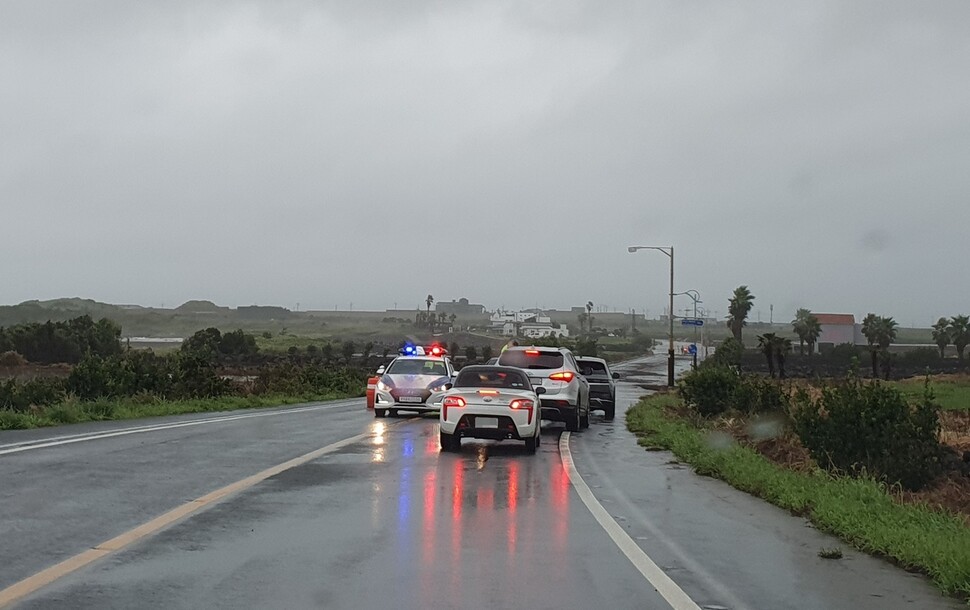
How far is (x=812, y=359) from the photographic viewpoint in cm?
9912

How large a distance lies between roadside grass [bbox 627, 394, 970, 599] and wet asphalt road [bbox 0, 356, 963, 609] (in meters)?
0.27

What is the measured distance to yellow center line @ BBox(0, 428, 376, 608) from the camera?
679 centimetres

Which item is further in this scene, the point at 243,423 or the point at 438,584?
the point at 243,423

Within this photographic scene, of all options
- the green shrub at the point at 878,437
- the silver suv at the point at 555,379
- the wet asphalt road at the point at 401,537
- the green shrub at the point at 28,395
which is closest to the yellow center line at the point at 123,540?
the wet asphalt road at the point at 401,537

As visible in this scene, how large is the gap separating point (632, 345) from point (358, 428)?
148m

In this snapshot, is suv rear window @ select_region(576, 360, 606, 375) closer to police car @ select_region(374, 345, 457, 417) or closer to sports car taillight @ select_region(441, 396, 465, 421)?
police car @ select_region(374, 345, 457, 417)

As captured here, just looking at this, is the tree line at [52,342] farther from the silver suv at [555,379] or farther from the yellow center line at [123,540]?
the yellow center line at [123,540]

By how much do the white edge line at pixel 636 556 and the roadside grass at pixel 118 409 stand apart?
40.8ft

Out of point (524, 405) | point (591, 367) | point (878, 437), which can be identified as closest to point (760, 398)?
point (591, 367)

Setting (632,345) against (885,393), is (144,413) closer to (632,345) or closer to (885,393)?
(885,393)

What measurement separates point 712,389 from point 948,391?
26966 millimetres

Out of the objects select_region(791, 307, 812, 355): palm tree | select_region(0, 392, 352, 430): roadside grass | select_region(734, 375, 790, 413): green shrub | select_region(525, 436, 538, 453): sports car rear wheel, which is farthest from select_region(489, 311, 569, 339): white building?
select_region(525, 436, 538, 453): sports car rear wheel

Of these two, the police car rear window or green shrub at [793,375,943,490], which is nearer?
green shrub at [793,375,943,490]

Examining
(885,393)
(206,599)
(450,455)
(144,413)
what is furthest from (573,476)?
(144,413)
